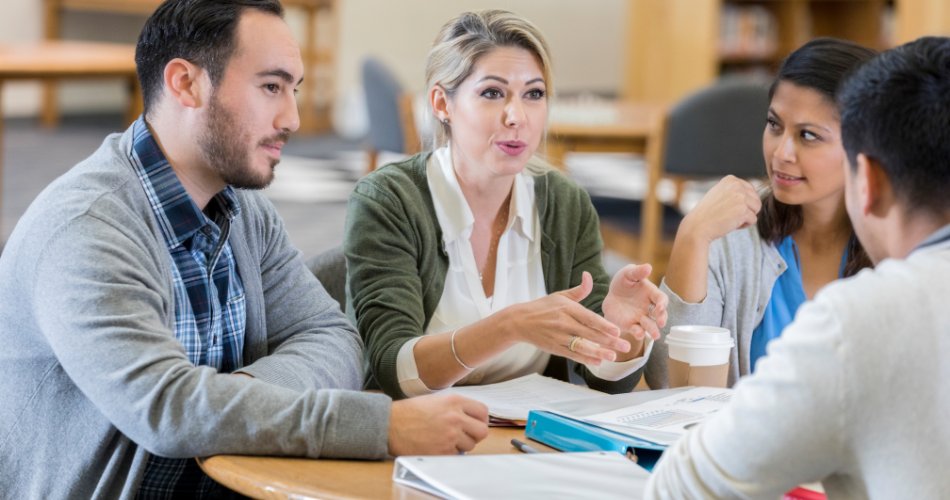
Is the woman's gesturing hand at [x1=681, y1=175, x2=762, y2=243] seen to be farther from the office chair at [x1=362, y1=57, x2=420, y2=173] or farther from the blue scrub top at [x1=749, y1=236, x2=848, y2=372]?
the office chair at [x1=362, y1=57, x2=420, y2=173]

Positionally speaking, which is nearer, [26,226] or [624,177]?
[26,226]

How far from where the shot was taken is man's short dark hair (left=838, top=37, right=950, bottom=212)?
1.11 meters

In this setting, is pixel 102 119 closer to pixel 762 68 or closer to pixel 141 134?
pixel 762 68

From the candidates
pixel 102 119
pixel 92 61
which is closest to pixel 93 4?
pixel 102 119

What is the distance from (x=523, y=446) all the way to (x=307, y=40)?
26.5 feet

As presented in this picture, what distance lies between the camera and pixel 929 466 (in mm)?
1051

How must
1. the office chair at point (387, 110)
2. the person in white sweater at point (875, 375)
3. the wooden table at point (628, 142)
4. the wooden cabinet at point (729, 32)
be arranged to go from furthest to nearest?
1. the wooden cabinet at point (729, 32)
2. the office chair at point (387, 110)
3. the wooden table at point (628, 142)
4. the person in white sweater at point (875, 375)

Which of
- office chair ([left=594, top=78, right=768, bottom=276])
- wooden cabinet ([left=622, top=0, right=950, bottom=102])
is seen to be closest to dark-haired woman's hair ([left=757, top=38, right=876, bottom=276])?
office chair ([left=594, top=78, right=768, bottom=276])

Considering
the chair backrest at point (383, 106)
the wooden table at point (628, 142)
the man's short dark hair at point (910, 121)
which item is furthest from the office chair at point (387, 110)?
the man's short dark hair at point (910, 121)

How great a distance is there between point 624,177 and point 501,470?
7.11 metres

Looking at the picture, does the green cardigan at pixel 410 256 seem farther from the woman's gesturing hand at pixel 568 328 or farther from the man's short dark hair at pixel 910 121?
the man's short dark hair at pixel 910 121

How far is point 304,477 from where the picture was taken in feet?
4.33

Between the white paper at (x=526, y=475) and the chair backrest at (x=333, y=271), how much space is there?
875 mm

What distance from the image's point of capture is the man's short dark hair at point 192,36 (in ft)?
5.53
